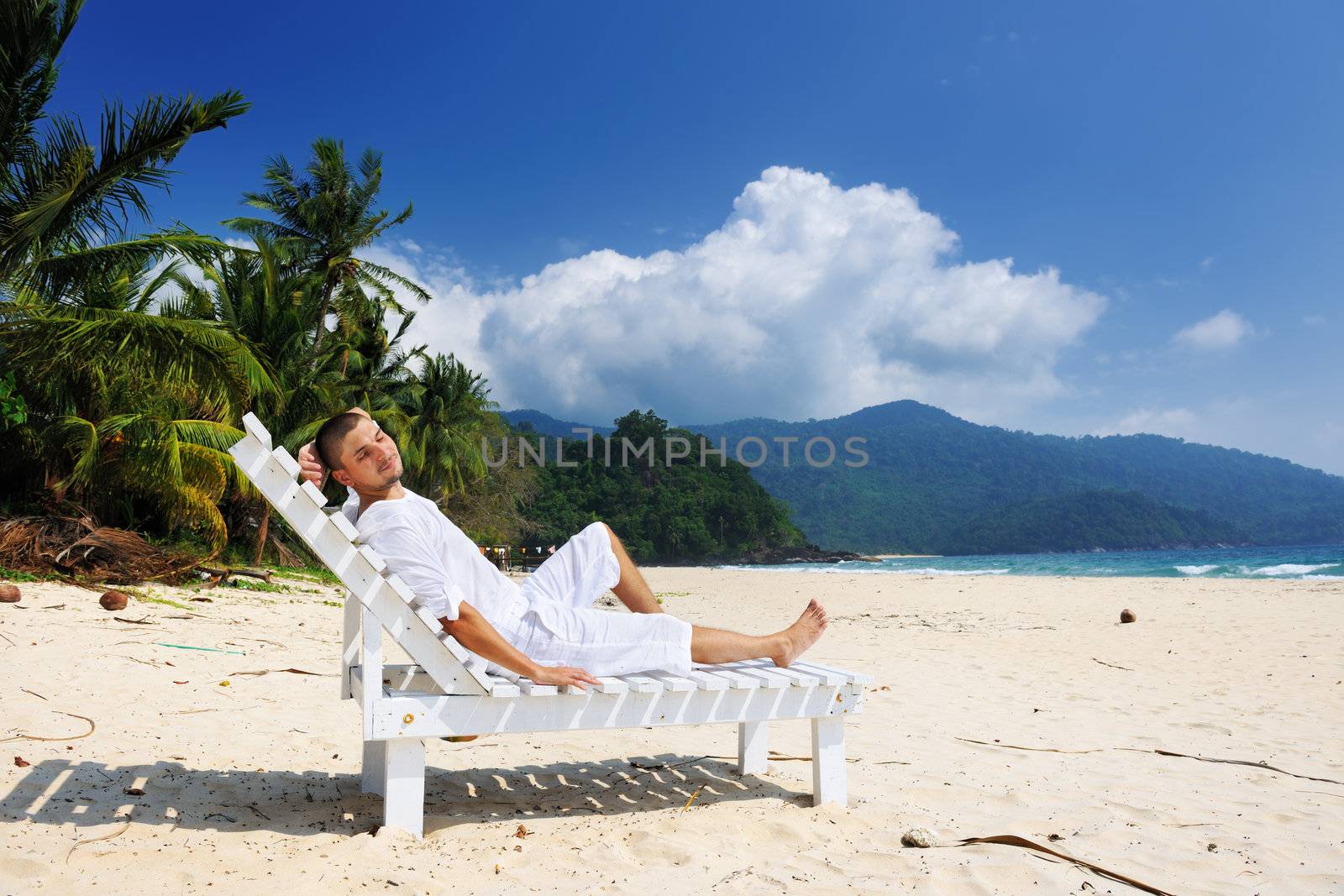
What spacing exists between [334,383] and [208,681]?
1427 cm

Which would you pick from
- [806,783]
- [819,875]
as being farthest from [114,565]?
[819,875]

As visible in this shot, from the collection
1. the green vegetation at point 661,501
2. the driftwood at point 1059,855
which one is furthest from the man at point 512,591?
the green vegetation at point 661,501

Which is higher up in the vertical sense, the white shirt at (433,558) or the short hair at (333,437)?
the short hair at (333,437)

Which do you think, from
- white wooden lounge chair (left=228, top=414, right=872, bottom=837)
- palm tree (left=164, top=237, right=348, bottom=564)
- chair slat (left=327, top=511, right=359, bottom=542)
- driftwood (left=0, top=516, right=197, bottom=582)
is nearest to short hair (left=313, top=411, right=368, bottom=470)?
white wooden lounge chair (left=228, top=414, right=872, bottom=837)

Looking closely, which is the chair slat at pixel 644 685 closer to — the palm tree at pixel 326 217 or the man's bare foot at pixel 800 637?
the man's bare foot at pixel 800 637

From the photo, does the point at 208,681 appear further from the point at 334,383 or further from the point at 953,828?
the point at 334,383

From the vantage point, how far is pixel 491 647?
2.66 metres

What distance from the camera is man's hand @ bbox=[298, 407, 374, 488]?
2809 mm

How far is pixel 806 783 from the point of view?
335 centimetres

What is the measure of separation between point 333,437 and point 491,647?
2.96 ft

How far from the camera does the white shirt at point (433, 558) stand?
2.60 metres

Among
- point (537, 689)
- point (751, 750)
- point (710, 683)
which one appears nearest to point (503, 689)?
point (537, 689)

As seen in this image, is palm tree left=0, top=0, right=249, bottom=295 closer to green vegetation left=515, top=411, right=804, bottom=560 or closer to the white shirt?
the white shirt

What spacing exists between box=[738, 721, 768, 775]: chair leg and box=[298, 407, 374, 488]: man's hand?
1.97m
